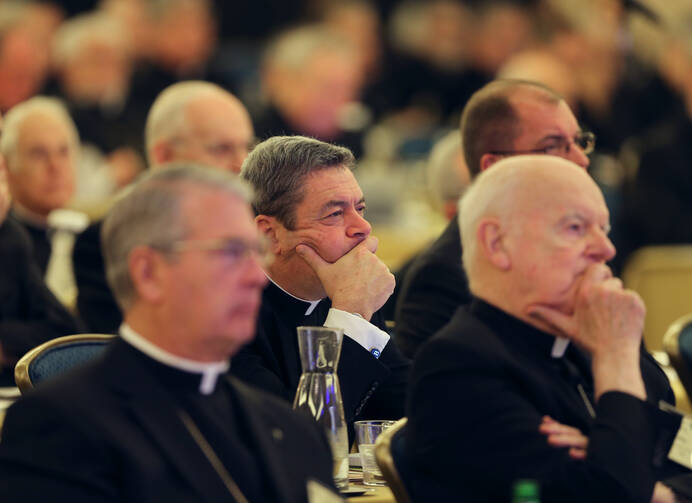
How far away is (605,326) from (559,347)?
0.45ft

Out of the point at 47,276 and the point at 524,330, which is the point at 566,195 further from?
the point at 47,276

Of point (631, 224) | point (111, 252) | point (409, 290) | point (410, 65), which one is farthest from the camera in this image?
point (410, 65)

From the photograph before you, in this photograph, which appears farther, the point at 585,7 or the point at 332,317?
the point at 585,7

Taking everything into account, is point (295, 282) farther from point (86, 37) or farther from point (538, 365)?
point (86, 37)

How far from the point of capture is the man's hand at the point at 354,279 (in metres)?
3.59

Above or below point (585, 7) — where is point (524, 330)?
above

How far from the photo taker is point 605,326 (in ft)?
9.41

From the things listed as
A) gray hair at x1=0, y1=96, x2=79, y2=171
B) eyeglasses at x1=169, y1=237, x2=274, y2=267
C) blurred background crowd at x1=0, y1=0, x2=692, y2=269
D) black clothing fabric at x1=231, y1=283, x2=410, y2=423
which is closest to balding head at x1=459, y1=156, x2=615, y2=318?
black clothing fabric at x1=231, y1=283, x2=410, y2=423

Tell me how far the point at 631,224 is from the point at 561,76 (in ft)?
4.69

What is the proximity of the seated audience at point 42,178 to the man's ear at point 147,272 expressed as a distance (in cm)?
407

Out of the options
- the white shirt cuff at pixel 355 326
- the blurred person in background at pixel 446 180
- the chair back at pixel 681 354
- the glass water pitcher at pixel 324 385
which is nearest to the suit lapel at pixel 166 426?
the glass water pitcher at pixel 324 385

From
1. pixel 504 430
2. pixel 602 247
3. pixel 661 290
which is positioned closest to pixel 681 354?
pixel 602 247

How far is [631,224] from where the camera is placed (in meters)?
10.3

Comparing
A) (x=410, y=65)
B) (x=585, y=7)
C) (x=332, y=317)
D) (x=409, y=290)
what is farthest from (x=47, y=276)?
(x=410, y=65)
